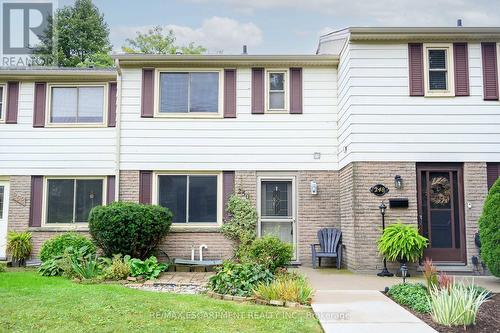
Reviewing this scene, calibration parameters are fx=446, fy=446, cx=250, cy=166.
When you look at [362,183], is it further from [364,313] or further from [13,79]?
[13,79]

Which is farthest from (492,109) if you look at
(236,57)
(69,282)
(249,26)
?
(249,26)

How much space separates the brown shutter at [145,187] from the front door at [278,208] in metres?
2.69

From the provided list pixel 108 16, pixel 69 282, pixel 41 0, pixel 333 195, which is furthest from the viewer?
pixel 108 16

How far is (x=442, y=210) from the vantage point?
948cm

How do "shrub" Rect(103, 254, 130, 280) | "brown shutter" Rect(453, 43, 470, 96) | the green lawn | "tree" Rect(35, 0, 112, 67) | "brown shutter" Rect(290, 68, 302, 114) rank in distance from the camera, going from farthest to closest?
"tree" Rect(35, 0, 112, 67), "brown shutter" Rect(290, 68, 302, 114), "brown shutter" Rect(453, 43, 470, 96), "shrub" Rect(103, 254, 130, 280), the green lawn

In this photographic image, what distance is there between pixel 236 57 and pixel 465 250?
671cm

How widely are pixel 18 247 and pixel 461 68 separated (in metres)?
11.0

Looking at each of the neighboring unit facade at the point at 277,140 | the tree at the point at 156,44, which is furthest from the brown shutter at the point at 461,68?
the tree at the point at 156,44

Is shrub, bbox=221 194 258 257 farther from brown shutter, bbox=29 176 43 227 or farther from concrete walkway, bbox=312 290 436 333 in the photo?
brown shutter, bbox=29 176 43 227

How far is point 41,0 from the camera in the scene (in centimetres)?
1733

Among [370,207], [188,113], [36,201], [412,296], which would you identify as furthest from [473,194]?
[36,201]

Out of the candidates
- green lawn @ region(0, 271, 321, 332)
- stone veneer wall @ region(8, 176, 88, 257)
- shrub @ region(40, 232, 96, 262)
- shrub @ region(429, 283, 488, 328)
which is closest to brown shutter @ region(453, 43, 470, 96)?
shrub @ region(429, 283, 488, 328)

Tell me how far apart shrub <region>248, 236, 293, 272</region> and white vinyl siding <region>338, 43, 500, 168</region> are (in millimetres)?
2776

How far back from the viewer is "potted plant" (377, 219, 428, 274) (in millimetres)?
8703
